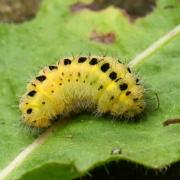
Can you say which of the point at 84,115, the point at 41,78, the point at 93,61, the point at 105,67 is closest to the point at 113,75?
the point at 105,67

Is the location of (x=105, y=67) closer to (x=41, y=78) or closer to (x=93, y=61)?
(x=93, y=61)

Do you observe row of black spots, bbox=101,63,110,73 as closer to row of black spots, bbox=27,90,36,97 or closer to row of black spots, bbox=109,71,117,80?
row of black spots, bbox=109,71,117,80

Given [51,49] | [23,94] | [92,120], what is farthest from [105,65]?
[51,49]

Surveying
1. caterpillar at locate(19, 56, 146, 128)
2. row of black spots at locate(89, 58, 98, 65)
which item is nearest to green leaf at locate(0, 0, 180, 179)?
caterpillar at locate(19, 56, 146, 128)

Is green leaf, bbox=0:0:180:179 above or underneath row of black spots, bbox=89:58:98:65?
underneath

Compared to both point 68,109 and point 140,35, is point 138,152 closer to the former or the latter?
point 68,109

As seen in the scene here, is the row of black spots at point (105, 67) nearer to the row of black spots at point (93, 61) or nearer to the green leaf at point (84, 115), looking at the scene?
the row of black spots at point (93, 61)

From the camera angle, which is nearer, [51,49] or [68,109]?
[68,109]
